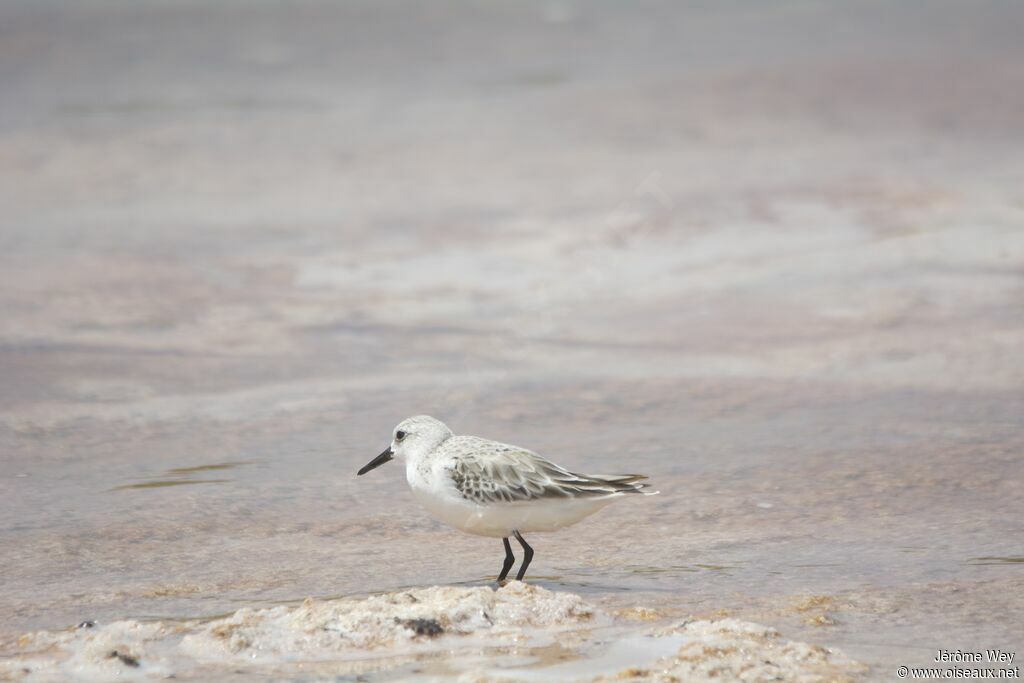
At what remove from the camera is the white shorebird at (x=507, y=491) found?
22.0 feet

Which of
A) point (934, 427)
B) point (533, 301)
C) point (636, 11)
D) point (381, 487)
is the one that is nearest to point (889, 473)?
point (934, 427)

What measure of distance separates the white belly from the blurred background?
283mm

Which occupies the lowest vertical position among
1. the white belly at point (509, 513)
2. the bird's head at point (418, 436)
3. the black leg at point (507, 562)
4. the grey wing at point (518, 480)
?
the black leg at point (507, 562)

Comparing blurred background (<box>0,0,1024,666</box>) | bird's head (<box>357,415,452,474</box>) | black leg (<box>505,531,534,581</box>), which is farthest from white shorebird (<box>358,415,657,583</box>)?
blurred background (<box>0,0,1024,666</box>)

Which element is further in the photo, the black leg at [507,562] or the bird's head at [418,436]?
the bird's head at [418,436]

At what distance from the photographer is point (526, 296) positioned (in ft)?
41.5

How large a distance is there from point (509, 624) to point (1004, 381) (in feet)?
18.1

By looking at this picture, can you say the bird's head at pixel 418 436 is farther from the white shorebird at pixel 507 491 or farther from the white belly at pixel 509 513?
the white belly at pixel 509 513

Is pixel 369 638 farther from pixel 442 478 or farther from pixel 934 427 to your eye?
pixel 934 427

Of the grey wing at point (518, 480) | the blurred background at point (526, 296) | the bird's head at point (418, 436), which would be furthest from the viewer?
the blurred background at point (526, 296)

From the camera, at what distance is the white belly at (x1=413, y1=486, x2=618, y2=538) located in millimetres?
6707

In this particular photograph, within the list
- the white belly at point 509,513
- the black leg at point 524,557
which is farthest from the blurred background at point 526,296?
the white belly at point 509,513

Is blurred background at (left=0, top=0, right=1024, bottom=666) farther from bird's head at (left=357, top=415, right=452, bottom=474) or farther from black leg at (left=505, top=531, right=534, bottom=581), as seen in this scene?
bird's head at (left=357, top=415, right=452, bottom=474)

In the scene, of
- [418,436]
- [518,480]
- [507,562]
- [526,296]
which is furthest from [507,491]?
[526,296]
